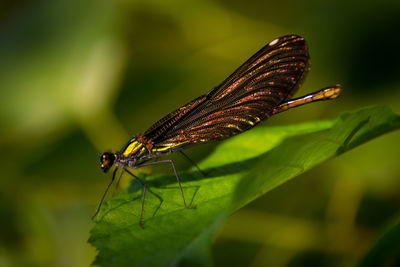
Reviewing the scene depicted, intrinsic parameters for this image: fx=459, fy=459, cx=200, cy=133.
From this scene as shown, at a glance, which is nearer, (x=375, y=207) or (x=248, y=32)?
(x=375, y=207)

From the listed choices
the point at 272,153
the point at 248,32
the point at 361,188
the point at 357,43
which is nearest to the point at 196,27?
the point at 248,32

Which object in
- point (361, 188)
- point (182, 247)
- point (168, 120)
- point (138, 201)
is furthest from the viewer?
point (361, 188)

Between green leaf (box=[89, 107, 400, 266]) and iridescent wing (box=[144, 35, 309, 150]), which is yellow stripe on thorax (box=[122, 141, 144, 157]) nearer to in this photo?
iridescent wing (box=[144, 35, 309, 150])

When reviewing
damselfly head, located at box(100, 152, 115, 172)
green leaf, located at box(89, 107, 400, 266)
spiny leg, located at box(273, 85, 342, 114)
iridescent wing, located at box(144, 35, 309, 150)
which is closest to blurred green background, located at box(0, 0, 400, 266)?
damselfly head, located at box(100, 152, 115, 172)

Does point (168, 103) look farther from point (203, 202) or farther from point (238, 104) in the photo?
point (203, 202)

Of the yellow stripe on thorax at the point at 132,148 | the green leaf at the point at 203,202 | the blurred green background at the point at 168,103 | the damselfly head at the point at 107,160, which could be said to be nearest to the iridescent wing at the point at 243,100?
the yellow stripe on thorax at the point at 132,148

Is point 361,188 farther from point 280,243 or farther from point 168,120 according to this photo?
point 168,120

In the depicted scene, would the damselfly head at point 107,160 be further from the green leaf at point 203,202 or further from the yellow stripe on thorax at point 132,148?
the green leaf at point 203,202
